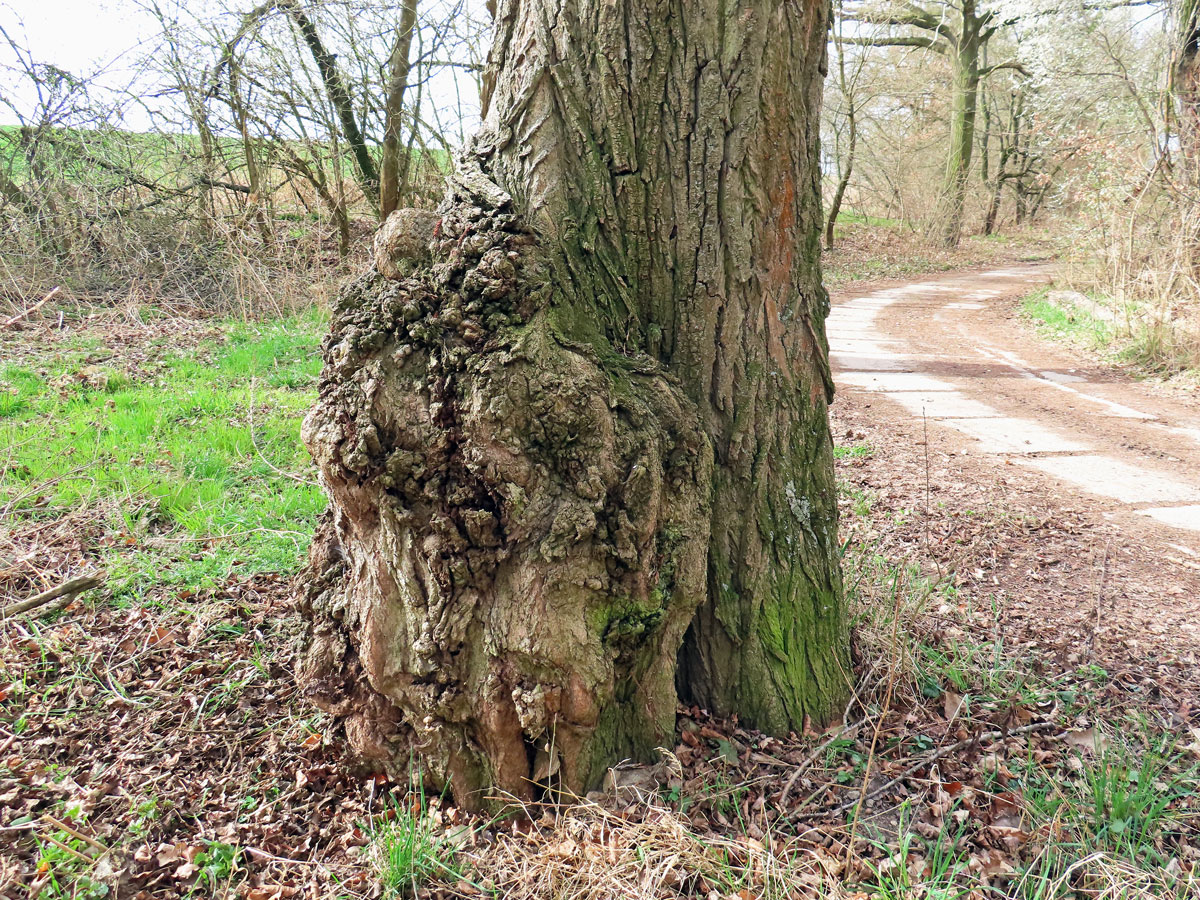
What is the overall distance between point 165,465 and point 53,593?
157 centimetres

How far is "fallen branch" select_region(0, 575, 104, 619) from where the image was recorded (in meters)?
2.86

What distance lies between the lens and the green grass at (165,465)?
3.48m

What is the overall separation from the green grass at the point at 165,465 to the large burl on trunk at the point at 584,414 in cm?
151

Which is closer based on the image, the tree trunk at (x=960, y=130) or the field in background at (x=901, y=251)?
the field in background at (x=901, y=251)

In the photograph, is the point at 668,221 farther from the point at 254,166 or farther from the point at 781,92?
the point at 254,166

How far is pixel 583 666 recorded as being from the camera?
1.98 meters

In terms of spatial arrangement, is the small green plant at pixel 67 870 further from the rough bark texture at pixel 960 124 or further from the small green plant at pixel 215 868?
the rough bark texture at pixel 960 124

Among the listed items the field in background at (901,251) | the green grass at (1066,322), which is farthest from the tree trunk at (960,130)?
the green grass at (1066,322)

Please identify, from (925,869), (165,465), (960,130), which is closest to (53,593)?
(165,465)

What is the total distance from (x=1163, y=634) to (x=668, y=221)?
9.63ft

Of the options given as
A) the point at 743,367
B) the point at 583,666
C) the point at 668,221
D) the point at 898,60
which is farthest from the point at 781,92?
the point at 898,60

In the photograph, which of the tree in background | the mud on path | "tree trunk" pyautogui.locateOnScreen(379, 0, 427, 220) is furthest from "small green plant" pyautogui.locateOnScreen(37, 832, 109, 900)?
the tree in background

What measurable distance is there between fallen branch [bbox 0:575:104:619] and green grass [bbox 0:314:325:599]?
0.10 m

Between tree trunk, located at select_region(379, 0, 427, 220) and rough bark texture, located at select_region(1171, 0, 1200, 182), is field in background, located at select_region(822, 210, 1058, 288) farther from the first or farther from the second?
tree trunk, located at select_region(379, 0, 427, 220)
